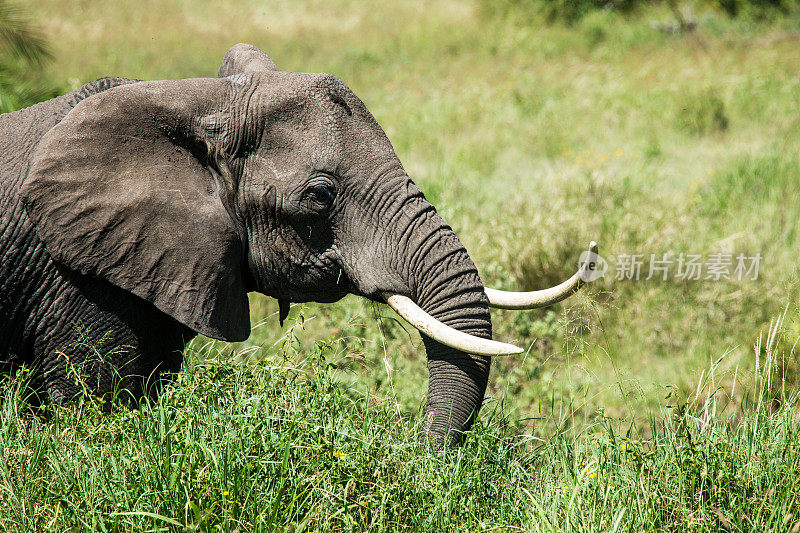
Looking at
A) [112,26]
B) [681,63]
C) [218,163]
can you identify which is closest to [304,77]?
[218,163]

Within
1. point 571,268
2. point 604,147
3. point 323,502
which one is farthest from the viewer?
point 604,147

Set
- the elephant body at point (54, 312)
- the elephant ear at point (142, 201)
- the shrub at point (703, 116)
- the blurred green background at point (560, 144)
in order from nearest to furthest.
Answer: the elephant ear at point (142, 201)
the elephant body at point (54, 312)
the blurred green background at point (560, 144)
the shrub at point (703, 116)

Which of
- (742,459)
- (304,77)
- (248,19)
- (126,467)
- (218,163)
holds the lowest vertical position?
(248,19)

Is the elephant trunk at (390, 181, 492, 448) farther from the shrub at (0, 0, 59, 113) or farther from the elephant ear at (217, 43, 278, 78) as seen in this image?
the shrub at (0, 0, 59, 113)

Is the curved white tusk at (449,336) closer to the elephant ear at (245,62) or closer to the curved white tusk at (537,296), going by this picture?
the curved white tusk at (537,296)

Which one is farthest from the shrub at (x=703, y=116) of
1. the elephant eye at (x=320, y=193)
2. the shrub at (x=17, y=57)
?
the elephant eye at (x=320, y=193)

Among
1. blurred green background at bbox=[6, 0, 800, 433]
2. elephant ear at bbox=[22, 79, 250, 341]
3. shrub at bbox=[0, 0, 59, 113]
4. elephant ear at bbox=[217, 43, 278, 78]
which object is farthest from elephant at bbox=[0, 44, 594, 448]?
shrub at bbox=[0, 0, 59, 113]

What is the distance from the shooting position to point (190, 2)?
2350 centimetres

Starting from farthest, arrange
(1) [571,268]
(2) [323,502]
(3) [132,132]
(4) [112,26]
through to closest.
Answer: (4) [112,26]
(1) [571,268]
(3) [132,132]
(2) [323,502]

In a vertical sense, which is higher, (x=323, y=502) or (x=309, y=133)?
(x=309, y=133)

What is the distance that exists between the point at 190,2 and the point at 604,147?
53.4 ft

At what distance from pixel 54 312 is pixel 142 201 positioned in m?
0.63

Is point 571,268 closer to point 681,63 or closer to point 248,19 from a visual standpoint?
point 681,63

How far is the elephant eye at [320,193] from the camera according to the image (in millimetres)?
3689
